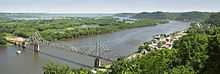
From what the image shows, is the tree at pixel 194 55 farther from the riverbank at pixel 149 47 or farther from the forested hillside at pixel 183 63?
the riverbank at pixel 149 47

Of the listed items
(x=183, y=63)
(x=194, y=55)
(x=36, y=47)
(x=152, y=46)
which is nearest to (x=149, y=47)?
(x=152, y=46)

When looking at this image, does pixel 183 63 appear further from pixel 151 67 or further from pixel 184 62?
pixel 151 67

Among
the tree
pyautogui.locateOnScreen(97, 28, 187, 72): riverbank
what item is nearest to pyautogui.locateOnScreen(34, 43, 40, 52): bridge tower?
pyautogui.locateOnScreen(97, 28, 187, 72): riverbank

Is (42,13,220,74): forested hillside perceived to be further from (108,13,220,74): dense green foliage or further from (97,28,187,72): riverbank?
(97,28,187,72): riverbank

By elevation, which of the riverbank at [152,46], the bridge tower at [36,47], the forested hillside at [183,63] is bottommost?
the bridge tower at [36,47]

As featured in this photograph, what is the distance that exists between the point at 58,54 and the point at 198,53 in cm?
1984

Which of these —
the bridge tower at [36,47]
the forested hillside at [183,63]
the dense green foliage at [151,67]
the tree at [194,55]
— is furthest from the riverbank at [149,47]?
the bridge tower at [36,47]

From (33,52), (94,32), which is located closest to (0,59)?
(33,52)

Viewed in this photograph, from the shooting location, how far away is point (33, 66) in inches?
1188

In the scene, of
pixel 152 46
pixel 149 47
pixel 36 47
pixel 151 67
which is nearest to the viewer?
pixel 151 67

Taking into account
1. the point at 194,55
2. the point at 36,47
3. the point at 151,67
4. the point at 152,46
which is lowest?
the point at 36,47

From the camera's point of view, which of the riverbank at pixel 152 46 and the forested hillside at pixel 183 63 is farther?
the riverbank at pixel 152 46

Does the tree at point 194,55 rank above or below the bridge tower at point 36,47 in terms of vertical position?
above

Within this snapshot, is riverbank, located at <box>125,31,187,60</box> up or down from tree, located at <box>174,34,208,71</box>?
down
